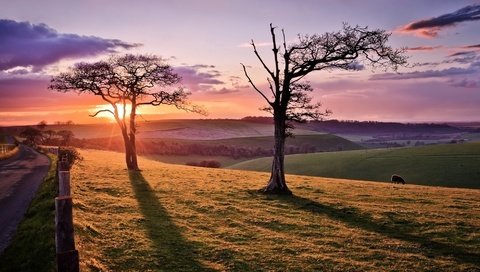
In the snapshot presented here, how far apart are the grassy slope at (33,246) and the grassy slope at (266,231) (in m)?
1.06

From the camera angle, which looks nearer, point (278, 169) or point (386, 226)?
point (386, 226)

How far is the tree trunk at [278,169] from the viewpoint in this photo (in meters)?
33.7

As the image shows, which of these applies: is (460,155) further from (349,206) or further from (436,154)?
(349,206)

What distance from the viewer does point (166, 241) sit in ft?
57.3

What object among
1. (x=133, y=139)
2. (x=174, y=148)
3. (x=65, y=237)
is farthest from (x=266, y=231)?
(x=174, y=148)

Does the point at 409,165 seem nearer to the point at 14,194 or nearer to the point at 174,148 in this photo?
the point at 14,194

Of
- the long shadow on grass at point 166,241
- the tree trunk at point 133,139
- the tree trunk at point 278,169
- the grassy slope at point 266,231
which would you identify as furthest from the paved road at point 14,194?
the tree trunk at point 278,169

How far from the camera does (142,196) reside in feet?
97.1

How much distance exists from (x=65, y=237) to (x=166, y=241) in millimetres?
8476

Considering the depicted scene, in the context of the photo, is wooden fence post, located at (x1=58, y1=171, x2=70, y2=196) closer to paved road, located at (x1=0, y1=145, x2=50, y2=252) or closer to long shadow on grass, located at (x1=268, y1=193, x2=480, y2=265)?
paved road, located at (x1=0, y1=145, x2=50, y2=252)

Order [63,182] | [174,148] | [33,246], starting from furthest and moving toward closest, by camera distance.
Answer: [174,148]
[63,182]
[33,246]

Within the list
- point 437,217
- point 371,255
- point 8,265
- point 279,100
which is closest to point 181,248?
point 8,265

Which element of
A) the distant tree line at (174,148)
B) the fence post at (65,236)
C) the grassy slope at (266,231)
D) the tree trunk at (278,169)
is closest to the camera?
the fence post at (65,236)

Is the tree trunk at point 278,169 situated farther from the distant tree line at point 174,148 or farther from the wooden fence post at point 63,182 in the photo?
the distant tree line at point 174,148
